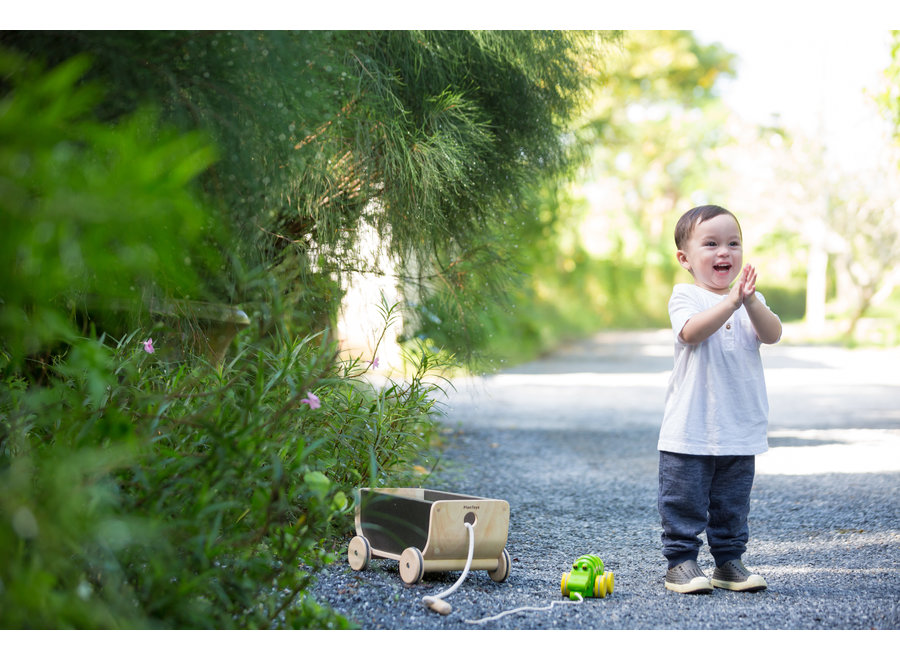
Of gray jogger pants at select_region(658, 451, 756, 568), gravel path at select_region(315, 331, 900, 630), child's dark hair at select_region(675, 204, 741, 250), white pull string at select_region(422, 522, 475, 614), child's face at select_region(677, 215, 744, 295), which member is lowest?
gravel path at select_region(315, 331, 900, 630)

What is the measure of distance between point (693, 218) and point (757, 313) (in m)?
0.40

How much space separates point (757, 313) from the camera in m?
2.52

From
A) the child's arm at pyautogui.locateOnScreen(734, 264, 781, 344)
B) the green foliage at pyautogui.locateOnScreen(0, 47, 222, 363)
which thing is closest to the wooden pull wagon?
the child's arm at pyautogui.locateOnScreen(734, 264, 781, 344)

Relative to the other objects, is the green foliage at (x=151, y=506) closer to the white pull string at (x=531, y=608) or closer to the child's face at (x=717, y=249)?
the white pull string at (x=531, y=608)

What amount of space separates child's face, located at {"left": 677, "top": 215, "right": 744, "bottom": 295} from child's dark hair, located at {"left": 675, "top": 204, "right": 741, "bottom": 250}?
0.5 inches

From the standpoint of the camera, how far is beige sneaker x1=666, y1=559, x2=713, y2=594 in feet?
8.27

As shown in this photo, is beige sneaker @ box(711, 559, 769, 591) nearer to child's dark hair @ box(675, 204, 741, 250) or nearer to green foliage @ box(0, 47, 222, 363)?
child's dark hair @ box(675, 204, 741, 250)

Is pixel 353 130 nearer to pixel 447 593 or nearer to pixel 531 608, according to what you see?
pixel 447 593

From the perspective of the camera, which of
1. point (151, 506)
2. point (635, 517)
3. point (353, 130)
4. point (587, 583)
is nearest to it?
point (151, 506)

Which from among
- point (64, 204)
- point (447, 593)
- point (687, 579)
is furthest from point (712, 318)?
point (64, 204)

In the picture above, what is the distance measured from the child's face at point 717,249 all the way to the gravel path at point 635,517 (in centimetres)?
102

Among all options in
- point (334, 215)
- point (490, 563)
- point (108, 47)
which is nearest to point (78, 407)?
point (108, 47)

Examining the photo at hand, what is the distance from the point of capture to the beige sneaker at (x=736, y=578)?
8.37 ft

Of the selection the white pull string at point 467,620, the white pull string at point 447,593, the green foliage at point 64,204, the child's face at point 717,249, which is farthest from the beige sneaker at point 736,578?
the green foliage at point 64,204
